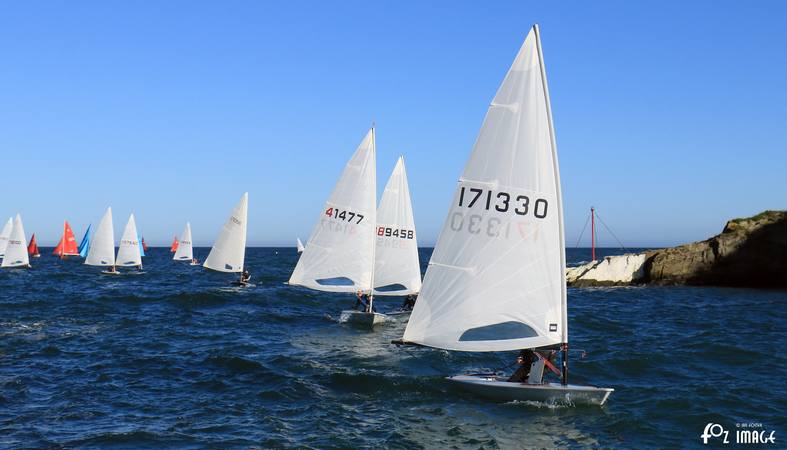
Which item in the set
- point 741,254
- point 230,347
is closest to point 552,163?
point 230,347

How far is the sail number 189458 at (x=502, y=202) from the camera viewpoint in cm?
1491

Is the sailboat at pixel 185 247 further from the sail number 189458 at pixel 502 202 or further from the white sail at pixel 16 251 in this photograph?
the sail number 189458 at pixel 502 202

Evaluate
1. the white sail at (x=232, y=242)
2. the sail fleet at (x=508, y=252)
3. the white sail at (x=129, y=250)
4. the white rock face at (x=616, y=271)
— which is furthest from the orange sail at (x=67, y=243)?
the sail fleet at (x=508, y=252)

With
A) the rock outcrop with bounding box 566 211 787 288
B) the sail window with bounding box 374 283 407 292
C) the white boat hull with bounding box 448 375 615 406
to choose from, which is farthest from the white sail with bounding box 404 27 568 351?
the rock outcrop with bounding box 566 211 787 288

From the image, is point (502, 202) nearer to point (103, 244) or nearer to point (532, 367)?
point (532, 367)

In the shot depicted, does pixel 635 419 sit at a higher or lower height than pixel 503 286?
lower

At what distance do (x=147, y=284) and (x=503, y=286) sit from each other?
4726cm

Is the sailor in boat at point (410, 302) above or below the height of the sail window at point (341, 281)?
below

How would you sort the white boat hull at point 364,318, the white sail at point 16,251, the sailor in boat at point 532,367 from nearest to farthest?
the sailor in boat at point 532,367 → the white boat hull at point 364,318 → the white sail at point 16,251

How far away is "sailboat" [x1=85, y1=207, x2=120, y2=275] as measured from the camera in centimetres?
6738

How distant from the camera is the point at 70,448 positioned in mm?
12695

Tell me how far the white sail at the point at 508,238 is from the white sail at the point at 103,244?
60.3 metres

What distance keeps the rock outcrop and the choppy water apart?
1508cm

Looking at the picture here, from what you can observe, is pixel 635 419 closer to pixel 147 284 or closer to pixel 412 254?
pixel 412 254
